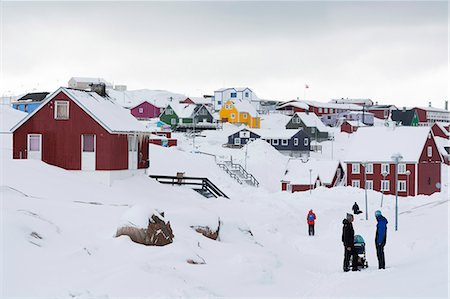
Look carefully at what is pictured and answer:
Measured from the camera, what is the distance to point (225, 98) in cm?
13750

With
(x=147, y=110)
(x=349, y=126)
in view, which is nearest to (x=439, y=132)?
(x=349, y=126)

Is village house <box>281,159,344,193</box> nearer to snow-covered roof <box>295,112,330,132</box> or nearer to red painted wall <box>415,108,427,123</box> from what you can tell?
snow-covered roof <box>295,112,330,132</box>

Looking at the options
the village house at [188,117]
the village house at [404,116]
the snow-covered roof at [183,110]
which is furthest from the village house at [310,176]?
the village house at [404,116]

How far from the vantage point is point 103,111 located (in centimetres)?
3281

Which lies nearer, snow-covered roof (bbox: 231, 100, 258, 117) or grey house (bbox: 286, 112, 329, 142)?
grey house (bbox: 286, 112, 329, 142)

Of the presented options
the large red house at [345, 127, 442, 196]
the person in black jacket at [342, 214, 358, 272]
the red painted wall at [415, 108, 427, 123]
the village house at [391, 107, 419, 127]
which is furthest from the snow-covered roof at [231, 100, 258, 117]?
the person in black jacket at [342, 214, 358, 272]

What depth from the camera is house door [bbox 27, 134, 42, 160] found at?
105 feet

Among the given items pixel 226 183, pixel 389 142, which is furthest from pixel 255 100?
pixel 226 183

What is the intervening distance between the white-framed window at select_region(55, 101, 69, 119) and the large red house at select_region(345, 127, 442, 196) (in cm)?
3742

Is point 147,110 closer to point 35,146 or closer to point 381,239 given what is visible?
point 35,146

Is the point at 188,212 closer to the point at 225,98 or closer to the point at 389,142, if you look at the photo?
the point at 389,142

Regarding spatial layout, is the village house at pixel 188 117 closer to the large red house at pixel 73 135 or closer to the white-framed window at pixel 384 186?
the white-framed window at pixel 384 186

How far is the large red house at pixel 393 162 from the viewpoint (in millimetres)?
62031

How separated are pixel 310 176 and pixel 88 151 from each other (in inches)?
1536
